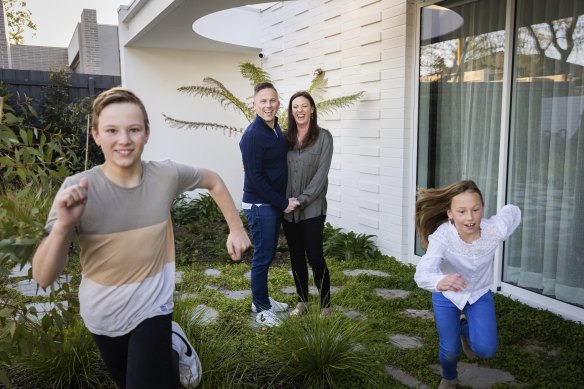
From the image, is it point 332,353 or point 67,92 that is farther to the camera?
point 67,92

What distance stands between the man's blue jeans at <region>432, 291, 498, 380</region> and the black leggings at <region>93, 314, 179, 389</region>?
1.56 metres

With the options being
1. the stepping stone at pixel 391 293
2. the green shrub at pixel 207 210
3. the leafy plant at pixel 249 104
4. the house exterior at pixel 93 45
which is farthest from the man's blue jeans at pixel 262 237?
the house exterior at pixel 93 45

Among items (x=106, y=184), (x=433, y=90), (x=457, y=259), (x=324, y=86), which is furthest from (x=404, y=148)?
(x=106, y=184)

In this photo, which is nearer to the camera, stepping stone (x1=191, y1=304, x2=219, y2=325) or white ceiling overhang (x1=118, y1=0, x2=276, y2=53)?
stepping stone (x1=191, y1=304, x2=219, y2=325)

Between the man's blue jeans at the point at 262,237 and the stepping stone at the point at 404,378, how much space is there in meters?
1.22

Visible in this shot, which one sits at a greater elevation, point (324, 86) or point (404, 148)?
point (324, 86)

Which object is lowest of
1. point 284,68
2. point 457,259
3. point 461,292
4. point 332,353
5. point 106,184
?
point 332,353

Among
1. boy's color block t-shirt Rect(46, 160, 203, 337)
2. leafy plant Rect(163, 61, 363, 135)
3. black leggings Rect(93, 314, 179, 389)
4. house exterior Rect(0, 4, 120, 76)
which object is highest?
house exterior Rect(0, 4, 120, 76)

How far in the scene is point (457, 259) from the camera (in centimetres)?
292

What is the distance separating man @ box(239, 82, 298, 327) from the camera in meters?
3.80

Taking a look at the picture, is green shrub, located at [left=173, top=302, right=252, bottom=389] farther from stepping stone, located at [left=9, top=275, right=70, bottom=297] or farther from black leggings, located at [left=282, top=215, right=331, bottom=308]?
stepping stone, located at [left=9, top=275, right=70, bottom=297]

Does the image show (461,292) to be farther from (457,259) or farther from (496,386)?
(496,386)

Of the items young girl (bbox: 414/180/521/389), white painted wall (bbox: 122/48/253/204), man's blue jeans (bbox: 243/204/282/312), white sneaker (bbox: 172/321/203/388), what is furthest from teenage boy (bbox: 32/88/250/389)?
white painted wall (bbox: 122/48/253/204)

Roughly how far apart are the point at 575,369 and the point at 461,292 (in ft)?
3.59
